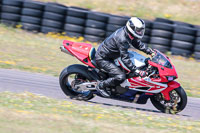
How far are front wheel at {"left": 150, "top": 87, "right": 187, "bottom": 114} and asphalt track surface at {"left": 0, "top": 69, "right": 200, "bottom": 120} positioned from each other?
15 centimetres

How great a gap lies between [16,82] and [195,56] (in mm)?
7866

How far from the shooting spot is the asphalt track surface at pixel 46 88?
23.9 ft

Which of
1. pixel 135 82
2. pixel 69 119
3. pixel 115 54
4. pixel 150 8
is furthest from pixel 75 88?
pixel 150 8

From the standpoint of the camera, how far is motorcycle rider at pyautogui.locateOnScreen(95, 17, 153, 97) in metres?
6.49

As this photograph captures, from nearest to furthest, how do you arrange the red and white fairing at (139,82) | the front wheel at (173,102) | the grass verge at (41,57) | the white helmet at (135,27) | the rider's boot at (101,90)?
the white helmet at (135,27), the front wheel at (173,102), the red and white fairing at (139,82), the rider's boot at (101,90), the grass verge at (41,57)

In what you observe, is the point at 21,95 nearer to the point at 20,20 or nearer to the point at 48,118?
the point at 48,118

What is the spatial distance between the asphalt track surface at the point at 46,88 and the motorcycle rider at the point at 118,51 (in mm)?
615

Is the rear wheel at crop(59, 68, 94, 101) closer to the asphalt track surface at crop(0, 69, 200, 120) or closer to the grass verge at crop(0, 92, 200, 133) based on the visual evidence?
the asphalt track surface at crop(0, 69, 200, 120)

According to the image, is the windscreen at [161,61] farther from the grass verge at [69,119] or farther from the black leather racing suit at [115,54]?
the grass verge at [69,119]

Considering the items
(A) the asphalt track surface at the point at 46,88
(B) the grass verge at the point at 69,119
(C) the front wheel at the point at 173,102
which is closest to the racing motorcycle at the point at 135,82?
(C) the front wheel at the point at 173,102

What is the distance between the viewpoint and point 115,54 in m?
6.83

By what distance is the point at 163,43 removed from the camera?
13289mm

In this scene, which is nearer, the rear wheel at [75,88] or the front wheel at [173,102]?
the front wheel at [173,102]

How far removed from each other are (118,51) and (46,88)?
215 centimetres
